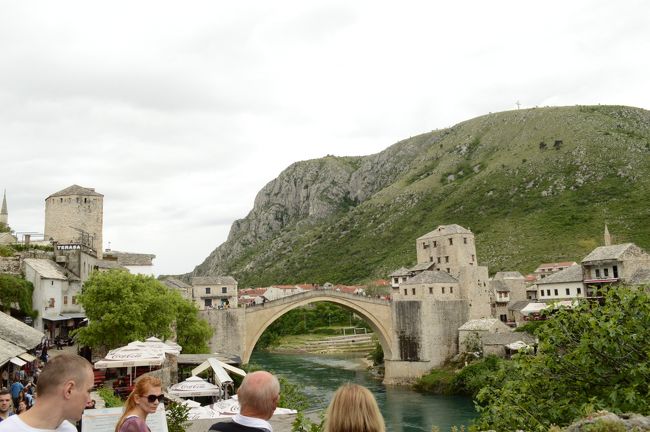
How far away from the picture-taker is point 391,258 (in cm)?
9006

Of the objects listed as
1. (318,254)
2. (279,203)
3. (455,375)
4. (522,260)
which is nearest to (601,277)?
(455,375)

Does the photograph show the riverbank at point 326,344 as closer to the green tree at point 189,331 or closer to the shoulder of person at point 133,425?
the green tree at point 189,331

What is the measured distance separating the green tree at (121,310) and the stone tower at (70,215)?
16686 mm

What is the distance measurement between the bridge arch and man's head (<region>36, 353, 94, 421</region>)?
3882 centimetres

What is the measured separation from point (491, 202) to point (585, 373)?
277 feet

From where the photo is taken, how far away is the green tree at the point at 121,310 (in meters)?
24.4

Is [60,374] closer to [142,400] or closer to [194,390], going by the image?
[142,400]

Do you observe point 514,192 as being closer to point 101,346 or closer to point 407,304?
point 407,304

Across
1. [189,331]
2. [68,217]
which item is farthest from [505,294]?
[68,217]

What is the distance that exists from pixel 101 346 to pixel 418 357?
27264mm

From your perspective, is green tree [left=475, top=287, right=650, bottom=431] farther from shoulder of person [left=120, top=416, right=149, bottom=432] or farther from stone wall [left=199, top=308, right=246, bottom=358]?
stone wall [left=199, top=308, right=246, bottom=358]

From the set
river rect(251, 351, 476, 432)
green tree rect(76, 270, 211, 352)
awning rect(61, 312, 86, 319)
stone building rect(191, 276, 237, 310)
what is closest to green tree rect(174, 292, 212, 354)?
awning rect(61, 312, 86, 319)

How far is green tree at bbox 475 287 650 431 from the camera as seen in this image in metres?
9.38

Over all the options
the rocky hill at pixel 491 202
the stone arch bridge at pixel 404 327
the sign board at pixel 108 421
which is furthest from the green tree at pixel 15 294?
the rocky hill at pixel 491 202
